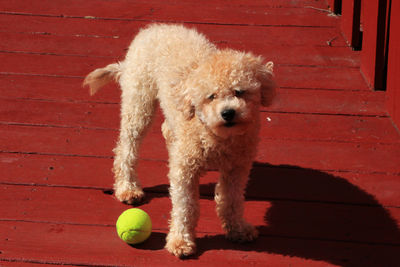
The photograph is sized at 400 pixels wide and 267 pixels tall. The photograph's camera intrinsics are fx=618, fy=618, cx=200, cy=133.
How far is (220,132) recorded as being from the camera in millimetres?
2869

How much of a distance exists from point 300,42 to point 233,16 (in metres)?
0.80

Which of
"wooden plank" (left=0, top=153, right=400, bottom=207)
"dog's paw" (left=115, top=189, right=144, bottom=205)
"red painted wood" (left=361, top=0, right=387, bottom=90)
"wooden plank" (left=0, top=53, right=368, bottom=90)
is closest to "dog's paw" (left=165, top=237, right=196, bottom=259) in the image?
"dog's paw" (left=115, top=189, right=144, bottom=205)

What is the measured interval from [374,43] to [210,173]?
1.70 m

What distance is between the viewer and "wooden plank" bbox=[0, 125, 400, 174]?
3.97 m

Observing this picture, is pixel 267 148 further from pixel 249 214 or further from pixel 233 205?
pixel 233 205

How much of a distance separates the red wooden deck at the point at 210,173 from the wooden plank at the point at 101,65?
2 centimetres

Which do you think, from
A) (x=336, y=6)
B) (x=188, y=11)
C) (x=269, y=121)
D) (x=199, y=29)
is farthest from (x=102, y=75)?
(x=336, y=6)

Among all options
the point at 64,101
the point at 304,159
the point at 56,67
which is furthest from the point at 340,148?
the point at 56,67

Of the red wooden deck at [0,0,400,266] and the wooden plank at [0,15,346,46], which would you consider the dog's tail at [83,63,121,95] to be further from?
the wooden plank at [0,15,346,46]

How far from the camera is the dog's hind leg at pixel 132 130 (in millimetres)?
3559

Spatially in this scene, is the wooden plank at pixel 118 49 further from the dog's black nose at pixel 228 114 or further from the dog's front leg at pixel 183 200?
the dog's black nose at pixel 228 114

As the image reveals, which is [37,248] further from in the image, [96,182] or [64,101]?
[64,101]

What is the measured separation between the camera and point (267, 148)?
415 centimetres

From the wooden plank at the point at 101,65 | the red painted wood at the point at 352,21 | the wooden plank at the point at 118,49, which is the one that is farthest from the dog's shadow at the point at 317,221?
the red painted wood at the point at 352,21
